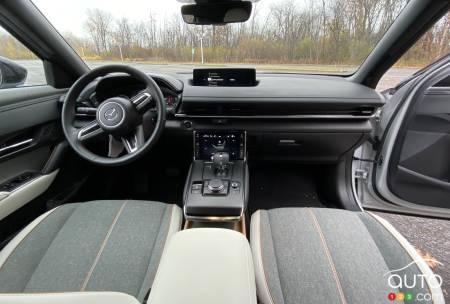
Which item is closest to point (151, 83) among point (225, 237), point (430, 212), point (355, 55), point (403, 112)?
point (225, 237)

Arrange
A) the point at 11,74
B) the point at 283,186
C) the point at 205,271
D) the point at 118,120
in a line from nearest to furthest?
the point at 205,271 → the point at 118,120 → the point at 11,74 → the point at 283,186

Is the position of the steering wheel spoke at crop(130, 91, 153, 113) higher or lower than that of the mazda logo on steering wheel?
higher

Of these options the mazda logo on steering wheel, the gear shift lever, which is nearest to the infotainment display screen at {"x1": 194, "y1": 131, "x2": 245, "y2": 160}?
the gear shift lever

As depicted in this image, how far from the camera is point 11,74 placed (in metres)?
1.89

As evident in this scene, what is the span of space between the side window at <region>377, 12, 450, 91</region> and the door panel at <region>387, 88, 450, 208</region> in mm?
186

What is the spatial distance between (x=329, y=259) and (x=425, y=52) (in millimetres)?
1434

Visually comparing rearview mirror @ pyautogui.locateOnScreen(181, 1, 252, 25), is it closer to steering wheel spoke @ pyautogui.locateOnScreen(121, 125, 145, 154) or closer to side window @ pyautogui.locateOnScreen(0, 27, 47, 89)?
steering wheel spoke @ pyautogui.locateOnScreen(121, 125, 145, 154)

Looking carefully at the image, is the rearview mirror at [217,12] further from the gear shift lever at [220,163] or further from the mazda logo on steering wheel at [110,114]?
the gear shift lever at [220,163]

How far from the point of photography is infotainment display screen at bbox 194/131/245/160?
2020 millimetres

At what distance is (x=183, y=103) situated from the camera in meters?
1.95

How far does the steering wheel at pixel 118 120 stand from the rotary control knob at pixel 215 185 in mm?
391

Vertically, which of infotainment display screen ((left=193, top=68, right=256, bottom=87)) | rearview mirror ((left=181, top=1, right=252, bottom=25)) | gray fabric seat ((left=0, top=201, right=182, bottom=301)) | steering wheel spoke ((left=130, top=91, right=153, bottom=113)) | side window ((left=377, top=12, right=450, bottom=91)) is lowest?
gray fabric seat ((left=0, top=201, right=182, bottom=301))

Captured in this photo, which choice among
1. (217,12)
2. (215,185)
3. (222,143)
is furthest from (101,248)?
(217,12)

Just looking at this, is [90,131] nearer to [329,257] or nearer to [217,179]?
[217,179]
